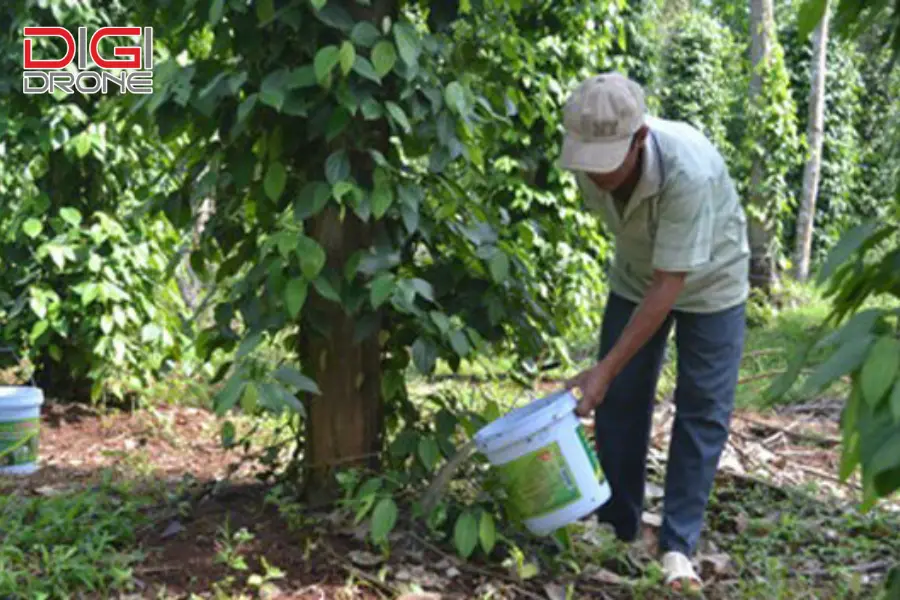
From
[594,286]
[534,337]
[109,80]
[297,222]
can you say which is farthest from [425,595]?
[594,286]

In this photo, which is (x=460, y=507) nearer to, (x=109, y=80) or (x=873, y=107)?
(x=109, y=80)

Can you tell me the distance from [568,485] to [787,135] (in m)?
7.09

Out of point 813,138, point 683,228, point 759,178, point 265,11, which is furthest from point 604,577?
point 813,138

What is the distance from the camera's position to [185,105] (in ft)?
9.20

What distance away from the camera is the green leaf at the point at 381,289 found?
261 cm

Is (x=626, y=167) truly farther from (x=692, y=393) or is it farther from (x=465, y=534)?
(x=465, y=534)

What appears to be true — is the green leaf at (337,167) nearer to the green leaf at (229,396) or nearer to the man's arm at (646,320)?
the green leaf at (229,396)

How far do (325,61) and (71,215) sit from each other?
2.54m

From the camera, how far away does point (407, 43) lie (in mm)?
2627

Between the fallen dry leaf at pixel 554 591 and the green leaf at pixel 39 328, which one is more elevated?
the green leaf at pixel 39 328

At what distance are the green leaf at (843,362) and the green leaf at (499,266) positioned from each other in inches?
68.2

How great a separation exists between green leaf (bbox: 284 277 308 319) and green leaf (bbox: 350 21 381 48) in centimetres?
54

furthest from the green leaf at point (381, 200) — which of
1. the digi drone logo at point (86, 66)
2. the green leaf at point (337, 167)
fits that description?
the digi drone logo at point (86, 66)

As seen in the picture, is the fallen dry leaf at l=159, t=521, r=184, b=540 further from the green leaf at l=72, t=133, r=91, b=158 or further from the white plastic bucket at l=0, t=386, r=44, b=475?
the green leaf at l=72, t=133, r=91, b=158
